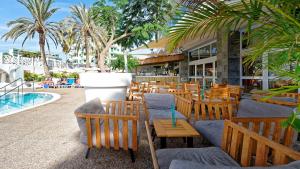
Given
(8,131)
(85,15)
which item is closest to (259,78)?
(8,131)

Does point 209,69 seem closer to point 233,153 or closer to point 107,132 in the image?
point 107,132

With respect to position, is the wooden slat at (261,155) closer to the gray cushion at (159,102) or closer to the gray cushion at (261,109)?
the gray cushion at (261,109)

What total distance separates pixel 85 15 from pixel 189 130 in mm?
20992

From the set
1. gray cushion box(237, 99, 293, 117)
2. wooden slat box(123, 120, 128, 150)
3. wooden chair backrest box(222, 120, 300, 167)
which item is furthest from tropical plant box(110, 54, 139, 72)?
wooden chair backrest box(222, 120, 300, 167)

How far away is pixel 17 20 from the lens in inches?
927

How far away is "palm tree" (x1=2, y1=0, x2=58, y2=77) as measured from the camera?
22.9 metres

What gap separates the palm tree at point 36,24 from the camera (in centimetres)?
2286

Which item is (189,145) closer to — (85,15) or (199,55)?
(199,55)

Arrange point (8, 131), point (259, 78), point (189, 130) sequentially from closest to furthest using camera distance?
1. point (189, 130)
2. point (8, 131)
3. point (259, 78)

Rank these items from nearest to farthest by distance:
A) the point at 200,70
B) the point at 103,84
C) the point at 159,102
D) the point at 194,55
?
the point at 159,102
the point at 103,84
the point at 200,70
the point at 194,55

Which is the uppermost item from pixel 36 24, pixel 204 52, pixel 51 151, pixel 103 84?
pixel 36 24

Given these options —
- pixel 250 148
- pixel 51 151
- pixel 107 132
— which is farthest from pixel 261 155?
pixel 51 151

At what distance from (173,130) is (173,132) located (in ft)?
0.37

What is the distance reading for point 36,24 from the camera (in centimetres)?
2336
